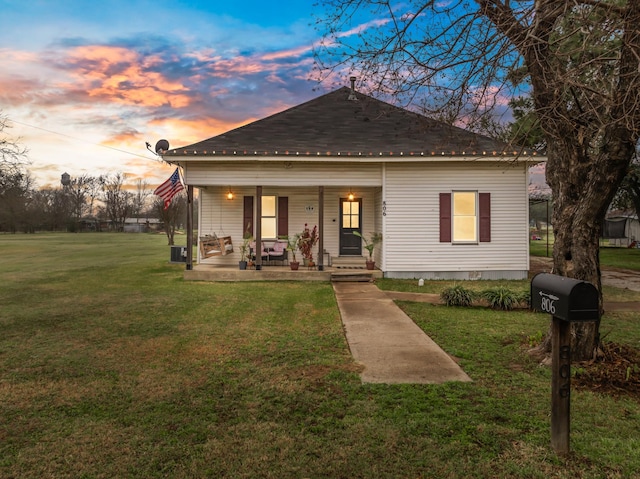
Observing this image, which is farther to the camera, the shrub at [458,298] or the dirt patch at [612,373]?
the shrub at [458,298]

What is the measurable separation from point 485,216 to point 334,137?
5.51 meters

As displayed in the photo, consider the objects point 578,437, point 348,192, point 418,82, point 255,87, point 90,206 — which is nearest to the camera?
point 578,437

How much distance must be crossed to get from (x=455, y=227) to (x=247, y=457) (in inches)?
422

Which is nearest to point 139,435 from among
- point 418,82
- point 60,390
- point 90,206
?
point 60,390

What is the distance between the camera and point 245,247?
12.3m

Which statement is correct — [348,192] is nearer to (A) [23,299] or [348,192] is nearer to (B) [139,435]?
(A) [23,299]

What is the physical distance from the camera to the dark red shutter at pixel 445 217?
11688 mm

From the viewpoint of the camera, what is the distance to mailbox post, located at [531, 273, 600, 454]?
8.04 ft

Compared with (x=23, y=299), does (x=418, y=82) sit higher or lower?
higher

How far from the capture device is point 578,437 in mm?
2836

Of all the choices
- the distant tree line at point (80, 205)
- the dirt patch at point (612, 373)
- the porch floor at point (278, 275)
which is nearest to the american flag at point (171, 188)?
the porch floor at point (278, 275)

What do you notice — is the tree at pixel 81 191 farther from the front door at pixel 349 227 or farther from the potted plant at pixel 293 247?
the front door at pixel 349 227

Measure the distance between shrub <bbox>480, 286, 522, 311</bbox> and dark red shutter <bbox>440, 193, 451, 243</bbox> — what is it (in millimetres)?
3900

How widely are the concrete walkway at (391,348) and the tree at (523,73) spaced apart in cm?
167
